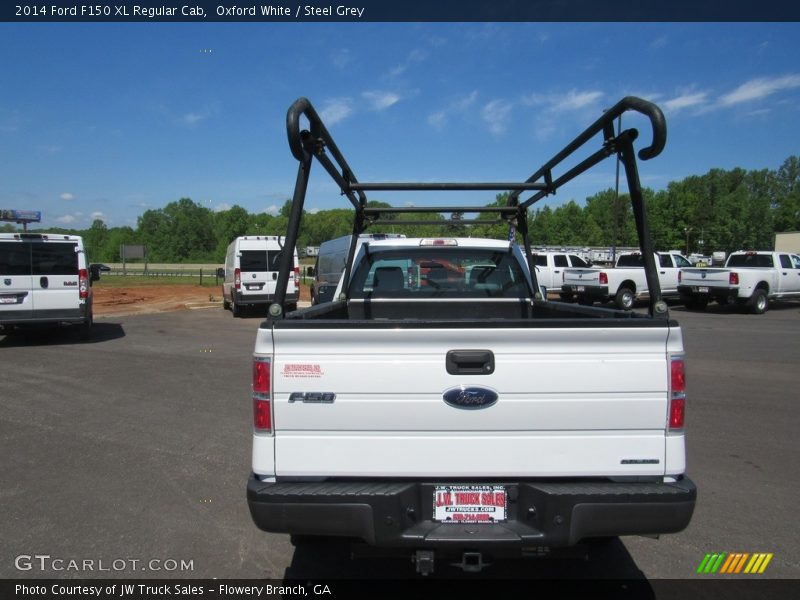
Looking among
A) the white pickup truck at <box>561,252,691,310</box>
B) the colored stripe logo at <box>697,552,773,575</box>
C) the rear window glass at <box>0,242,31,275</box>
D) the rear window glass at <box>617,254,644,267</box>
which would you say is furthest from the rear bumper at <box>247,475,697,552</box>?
the rear window glass at <box>617,254,644,267</box>

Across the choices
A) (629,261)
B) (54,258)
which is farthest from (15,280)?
(629,261)

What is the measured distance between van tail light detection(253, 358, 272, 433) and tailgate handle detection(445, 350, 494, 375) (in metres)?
0.84

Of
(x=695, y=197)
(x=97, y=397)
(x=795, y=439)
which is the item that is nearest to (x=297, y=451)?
(x=795, y=439)

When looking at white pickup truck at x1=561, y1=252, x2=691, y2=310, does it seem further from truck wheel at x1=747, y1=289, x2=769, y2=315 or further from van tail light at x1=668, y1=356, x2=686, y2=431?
van tail light at x1=668, y1=356, x2=686, y2=431

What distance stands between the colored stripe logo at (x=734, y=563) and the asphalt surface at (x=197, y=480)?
0.06 m

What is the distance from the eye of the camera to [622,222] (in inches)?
3027

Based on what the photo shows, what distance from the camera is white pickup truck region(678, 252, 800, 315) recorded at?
1917 cm

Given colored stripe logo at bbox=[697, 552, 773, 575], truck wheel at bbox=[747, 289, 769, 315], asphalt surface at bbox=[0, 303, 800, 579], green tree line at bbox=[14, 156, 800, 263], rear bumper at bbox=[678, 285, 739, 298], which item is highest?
green tree line at bbox=[14, 156, 800, 263]

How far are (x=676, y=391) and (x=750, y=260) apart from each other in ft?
72.7

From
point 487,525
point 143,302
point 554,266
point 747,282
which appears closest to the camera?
point 487,525

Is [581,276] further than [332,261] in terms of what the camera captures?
Yes

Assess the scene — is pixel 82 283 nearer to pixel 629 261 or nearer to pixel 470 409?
pixel 470 409

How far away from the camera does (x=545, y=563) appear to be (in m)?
3.55

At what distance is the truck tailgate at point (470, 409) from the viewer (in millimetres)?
2646
